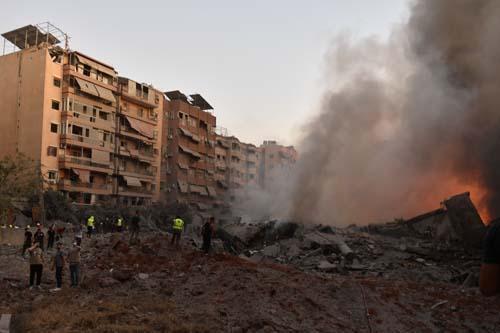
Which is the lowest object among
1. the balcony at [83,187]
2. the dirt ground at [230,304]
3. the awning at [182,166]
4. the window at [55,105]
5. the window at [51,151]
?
the dirt ground at [230,304]

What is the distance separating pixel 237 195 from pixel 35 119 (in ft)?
126

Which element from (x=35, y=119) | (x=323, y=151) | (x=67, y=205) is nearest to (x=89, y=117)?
(x=35, y=119)

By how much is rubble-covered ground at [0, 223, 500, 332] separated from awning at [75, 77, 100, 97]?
2548cm

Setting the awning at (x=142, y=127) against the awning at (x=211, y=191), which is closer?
the awning at (x=142, y=127)

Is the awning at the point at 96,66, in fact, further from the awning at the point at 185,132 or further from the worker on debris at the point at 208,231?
the worker on debris at the point at 208,231

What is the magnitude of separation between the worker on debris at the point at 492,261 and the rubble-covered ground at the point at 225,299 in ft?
21.2

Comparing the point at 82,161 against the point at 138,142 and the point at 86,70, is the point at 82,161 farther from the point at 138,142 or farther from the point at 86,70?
the point at 138,142

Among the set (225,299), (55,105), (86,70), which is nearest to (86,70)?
(86,70)

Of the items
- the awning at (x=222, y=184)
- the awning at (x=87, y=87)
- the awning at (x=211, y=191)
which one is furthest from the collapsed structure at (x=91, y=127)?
the awning at (x=222, y=184)

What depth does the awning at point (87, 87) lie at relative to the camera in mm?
40706

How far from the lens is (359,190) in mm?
39719

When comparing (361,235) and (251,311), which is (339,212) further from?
(251,311)

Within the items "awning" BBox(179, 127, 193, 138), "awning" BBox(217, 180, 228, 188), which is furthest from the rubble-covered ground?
"awning" BBox(217, 180, 228, 188)

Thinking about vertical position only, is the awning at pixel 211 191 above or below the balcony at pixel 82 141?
below
